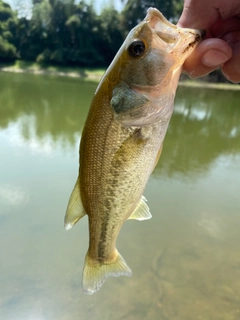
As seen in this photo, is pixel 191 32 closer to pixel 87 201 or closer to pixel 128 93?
pixel 128 93

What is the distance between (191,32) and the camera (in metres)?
1.50

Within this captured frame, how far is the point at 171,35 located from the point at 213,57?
285 millimetres

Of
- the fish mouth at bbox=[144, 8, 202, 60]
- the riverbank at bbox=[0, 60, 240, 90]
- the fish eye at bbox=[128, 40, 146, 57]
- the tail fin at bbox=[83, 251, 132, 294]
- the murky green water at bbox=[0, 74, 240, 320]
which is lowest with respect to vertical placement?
the riverbank at bbox=[0, 60, 240, 90]

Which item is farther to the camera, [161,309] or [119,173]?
[161,309]

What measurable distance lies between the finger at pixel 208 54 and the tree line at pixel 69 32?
3319cm

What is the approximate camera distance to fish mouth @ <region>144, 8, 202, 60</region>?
146cm

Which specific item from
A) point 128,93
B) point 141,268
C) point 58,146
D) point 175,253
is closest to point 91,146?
point 128,93

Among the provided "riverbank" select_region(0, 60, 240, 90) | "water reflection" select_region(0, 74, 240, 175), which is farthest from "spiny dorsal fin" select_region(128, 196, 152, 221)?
"riverbank" select_region(0, 60, 240, 90)

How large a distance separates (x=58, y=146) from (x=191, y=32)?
7557 millimetres

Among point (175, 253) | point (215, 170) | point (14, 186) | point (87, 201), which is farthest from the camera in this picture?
point (215, 170)

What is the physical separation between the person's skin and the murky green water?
305cm

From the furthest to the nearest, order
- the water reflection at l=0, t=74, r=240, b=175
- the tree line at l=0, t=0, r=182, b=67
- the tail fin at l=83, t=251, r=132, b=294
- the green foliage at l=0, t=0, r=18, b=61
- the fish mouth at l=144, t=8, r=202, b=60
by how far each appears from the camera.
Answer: the green foliage at l=0, t=0, r=18, b=61, the tree line at l=0, t=0, r=182, b=67, the water reflection at l=0, t=74, r=240, b=175, the tail fin at l=83, t=251, r=132, b=294, the fish mouth at l=144, t=8, r=202, b=60

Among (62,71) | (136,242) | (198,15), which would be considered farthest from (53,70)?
(198,15)

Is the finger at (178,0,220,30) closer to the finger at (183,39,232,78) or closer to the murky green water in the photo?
the finger at (183,39,232,78)
